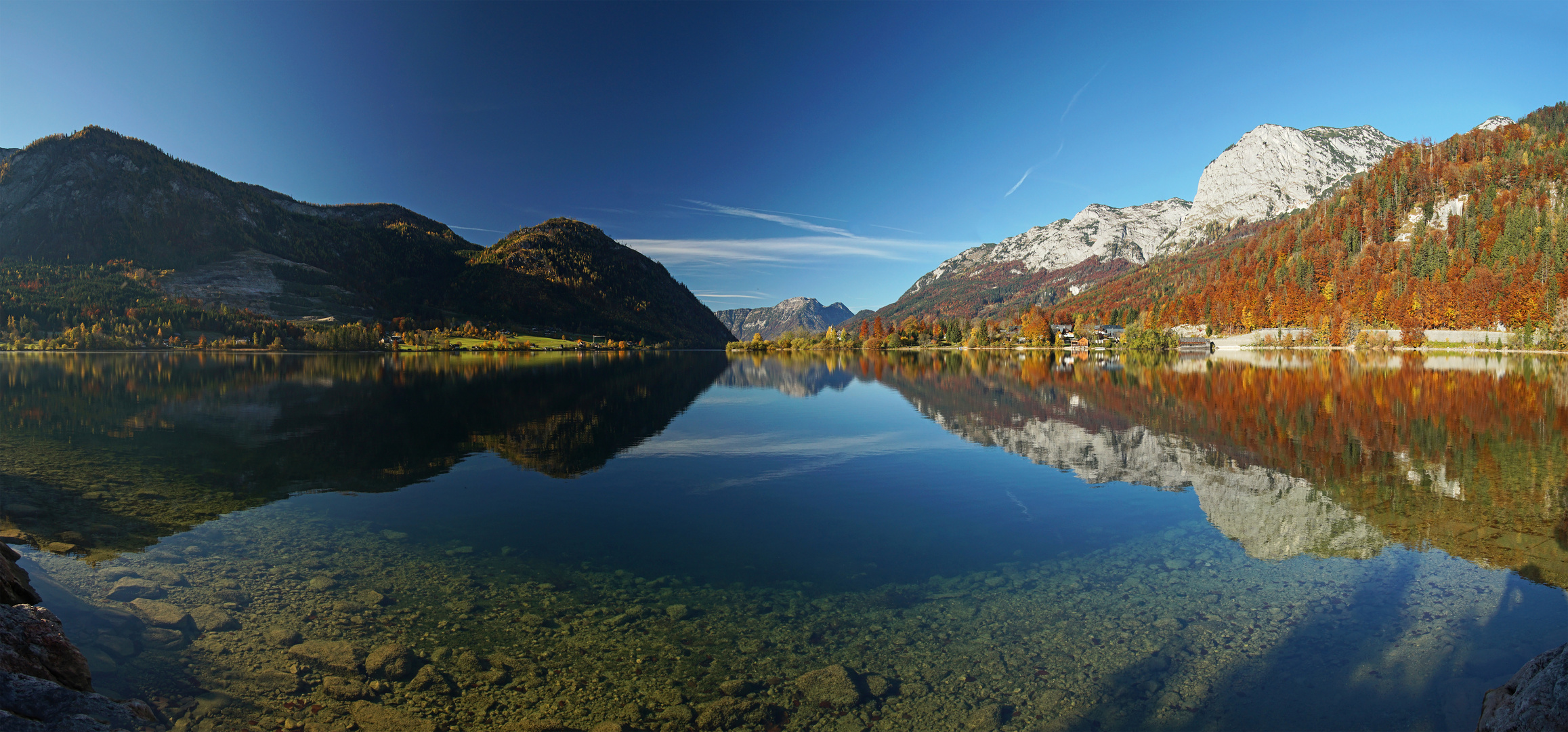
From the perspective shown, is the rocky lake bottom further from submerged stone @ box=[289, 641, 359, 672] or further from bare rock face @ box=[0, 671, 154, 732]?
bare rock face @ box=[0, 671, 154, 732]

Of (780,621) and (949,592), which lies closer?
(780,621)

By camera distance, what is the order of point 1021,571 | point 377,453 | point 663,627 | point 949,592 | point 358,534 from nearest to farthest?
point 663,627 < point 949,592 < point 1021,571 < point 358,534 < point 377,453

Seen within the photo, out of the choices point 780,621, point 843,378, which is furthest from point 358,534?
point 843,378

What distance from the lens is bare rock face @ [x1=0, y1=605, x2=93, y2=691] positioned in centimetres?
614

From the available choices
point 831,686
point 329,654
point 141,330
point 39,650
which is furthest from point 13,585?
point 141,330

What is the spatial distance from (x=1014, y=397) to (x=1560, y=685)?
3989 cm

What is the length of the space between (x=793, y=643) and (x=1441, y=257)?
8213 inches

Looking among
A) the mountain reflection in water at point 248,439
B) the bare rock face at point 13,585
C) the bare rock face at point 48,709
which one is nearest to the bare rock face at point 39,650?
the bare rock face at point 48,709

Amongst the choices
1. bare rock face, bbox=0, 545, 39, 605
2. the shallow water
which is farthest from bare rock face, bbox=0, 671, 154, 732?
bare rock face, bbox=0, 545, 39, 605

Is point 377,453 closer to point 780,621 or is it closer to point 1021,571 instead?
point 780,621

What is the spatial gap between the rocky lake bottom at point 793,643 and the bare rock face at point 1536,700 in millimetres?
1244

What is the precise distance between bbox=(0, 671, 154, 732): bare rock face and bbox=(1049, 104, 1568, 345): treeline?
168m

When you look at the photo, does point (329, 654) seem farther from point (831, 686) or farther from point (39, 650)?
point (831, 686)

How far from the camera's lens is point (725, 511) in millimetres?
15523
